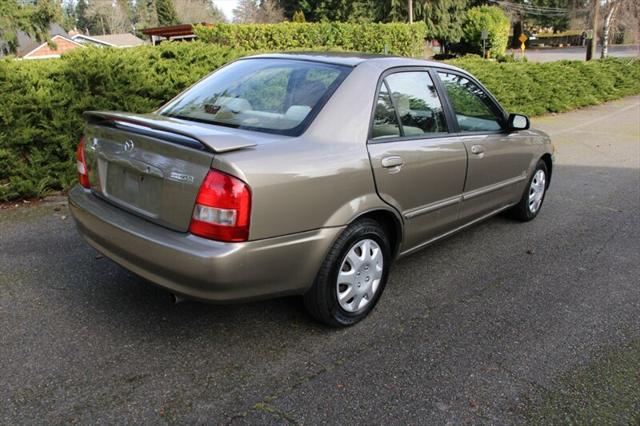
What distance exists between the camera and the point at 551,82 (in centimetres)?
1392

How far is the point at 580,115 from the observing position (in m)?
14.3

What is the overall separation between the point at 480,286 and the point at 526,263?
2.33 feet

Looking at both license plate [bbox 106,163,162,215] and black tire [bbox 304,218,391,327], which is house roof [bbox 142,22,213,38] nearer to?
license plate [bbox 106,163,162,215]

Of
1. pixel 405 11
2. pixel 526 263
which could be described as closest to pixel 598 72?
pixel 526 263

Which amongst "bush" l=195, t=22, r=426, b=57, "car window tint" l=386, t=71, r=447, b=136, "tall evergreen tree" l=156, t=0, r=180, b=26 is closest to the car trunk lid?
"car window tint" l=386, t=71, r=447, b=136

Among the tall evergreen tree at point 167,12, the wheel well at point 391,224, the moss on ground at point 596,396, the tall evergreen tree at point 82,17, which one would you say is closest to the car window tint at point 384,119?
the wheel well at point 391,224

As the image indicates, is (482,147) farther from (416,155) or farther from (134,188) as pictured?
(134,188)

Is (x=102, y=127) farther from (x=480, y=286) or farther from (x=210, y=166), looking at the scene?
(x=480, y=286)

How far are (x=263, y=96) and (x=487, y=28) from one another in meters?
45.0

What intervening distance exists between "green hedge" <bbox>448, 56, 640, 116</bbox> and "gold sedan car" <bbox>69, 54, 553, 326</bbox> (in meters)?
8.89

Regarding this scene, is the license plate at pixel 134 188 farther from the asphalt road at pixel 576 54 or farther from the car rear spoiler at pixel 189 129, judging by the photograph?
the asphalt road at pixel 576 54

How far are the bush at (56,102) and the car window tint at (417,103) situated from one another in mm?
3690

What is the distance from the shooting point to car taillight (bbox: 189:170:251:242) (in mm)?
2520

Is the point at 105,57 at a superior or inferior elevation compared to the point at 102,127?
superior
